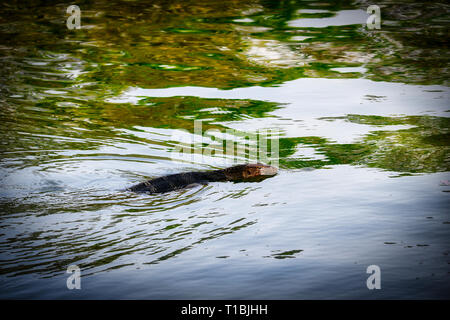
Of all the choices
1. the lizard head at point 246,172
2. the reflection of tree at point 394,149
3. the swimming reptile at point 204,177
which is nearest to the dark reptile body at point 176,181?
the swimming reptile at point 204,177

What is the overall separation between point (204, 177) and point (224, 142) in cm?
178

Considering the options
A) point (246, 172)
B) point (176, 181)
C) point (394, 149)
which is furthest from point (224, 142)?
point (394, 149)

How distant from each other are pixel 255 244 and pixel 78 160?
3900mm

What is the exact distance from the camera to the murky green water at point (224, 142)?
466 cm

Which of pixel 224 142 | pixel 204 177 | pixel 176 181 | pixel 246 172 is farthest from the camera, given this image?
pixel 224 142

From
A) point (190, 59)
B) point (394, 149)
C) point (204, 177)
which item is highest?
point (190, 59)

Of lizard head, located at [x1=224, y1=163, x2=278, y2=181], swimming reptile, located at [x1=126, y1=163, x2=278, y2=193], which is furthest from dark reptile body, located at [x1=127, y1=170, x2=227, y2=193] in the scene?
lizard head, located at [x1=224, y1=163, x2=278, y2=181]

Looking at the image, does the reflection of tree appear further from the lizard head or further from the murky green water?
the lizard head

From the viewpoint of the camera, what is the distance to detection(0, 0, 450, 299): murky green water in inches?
183

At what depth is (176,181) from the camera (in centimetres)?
704

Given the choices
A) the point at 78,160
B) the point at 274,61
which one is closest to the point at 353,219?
the point at 78,160

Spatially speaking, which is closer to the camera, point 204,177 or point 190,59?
point 204,177

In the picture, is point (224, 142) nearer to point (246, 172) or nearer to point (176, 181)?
point (246, 172)
